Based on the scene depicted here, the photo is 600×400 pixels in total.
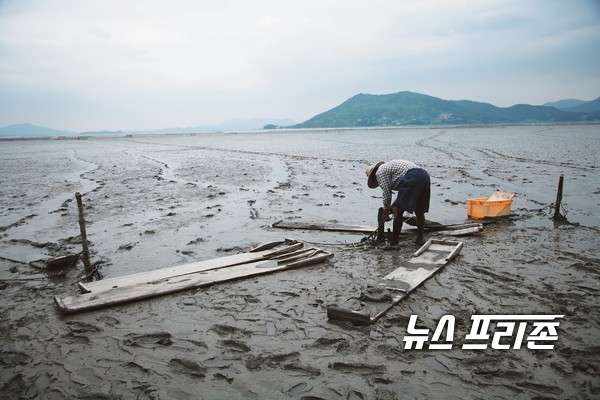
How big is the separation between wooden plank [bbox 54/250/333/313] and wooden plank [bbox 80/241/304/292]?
15 centimetres

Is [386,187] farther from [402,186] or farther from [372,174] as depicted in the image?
[372,174]

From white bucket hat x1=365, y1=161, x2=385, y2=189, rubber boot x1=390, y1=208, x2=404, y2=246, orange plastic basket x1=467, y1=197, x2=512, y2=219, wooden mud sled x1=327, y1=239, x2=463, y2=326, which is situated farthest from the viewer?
orange plastic basket x1=467, y1=197, x2=512, y2=219

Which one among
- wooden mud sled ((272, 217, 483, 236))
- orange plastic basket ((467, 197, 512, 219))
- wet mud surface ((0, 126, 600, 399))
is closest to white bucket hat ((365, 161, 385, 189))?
wooden mud sled ((272, 217, 483, 236))

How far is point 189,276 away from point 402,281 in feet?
11.8

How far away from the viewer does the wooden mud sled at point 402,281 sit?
15.5 feet

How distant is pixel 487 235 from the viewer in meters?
8.79

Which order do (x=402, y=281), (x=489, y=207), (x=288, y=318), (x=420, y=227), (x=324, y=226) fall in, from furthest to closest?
(x=489, y=207) < (x=324, y=226) < (x=420, y=227) < (x=402, y=281) < (x=288, y=318)

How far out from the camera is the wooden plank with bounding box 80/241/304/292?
19.8ft

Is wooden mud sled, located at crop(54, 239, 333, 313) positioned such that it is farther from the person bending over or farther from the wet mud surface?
the person bending over

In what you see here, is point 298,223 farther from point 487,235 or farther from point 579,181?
point 579,181

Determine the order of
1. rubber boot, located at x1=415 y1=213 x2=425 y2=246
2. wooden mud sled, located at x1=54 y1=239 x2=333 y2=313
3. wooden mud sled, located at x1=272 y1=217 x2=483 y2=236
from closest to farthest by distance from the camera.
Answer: wooden mud sled, located at x1=54 y1=239 x2=333 y2=313, rubber boot, located at x1=415 y1=213 x2=425 y2=246, wooden mud sled, located at x1=272 y1=217 x2=483 y2=236

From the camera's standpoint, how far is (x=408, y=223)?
892 centimetres

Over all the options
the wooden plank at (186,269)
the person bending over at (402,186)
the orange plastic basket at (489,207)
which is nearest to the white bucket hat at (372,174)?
the person bending over at (402,186)

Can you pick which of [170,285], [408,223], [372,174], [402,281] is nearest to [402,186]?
[372,174]
